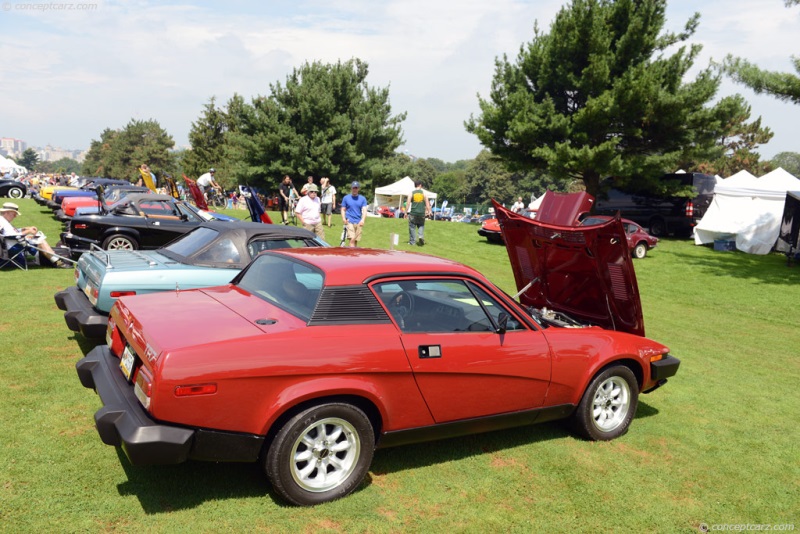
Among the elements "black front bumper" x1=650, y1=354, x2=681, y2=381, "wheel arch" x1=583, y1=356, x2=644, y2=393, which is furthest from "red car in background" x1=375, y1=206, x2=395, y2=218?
"wheel arch" x1=583, y1=356, x2=644, y2=393

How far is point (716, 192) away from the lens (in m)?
21.9

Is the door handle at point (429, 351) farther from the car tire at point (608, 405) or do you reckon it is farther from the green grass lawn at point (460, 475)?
the car tire at point (608, 405)

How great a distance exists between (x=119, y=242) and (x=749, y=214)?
20742 millimetres

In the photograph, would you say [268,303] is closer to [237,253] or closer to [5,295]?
[237,253]

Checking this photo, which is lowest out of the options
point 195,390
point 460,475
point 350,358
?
point 460,475

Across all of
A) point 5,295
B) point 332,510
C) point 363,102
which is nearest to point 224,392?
point 332,510

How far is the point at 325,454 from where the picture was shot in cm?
347

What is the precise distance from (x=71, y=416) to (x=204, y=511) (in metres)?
1.77

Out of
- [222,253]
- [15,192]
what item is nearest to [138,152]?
[15,192]

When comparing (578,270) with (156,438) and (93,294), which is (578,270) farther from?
(93,294)

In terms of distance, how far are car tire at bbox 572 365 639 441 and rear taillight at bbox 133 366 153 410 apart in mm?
3178

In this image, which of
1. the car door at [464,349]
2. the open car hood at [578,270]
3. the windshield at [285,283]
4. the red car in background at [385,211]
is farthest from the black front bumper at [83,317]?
the red car in background at [385,211]

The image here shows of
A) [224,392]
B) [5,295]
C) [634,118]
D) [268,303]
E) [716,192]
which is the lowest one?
[5,295]

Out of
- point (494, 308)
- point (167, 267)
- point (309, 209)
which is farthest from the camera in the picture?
A: point (309, 209)
